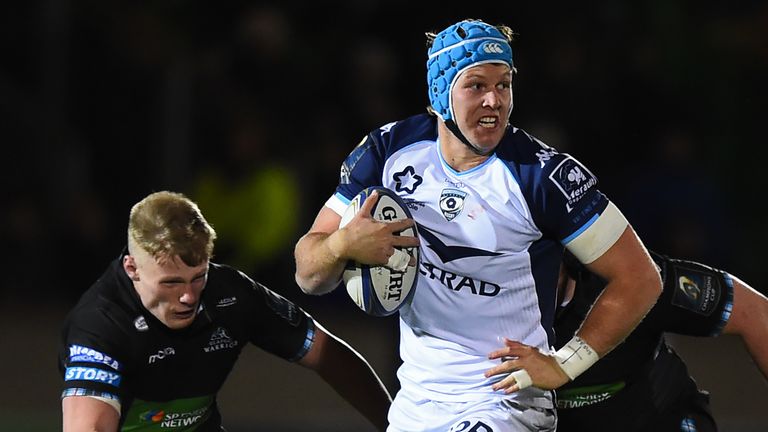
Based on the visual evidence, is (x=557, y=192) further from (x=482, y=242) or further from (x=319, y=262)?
(x=319, y=262)

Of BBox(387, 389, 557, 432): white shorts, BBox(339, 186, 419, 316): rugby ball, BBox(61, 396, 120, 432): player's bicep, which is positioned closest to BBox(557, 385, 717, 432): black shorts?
BBox(387, 389, 557, 432): white shorts

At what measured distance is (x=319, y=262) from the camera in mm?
4242

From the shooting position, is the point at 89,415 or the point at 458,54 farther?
the point at 89,415

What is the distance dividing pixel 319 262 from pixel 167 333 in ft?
2.52

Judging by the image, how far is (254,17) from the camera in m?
10.1

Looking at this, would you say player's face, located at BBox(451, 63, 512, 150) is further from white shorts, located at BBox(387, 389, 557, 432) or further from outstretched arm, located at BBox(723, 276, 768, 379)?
outstretched arm, located at BBox(723, 276, 768, 379)

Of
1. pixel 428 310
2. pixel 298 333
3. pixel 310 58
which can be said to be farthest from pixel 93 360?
pixel 310 58

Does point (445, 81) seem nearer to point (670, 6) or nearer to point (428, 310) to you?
point (428, 310)

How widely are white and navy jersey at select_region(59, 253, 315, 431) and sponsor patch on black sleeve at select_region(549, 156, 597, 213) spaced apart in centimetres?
135

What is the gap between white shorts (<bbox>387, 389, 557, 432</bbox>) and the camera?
4.20 m

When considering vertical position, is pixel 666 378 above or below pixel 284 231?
above

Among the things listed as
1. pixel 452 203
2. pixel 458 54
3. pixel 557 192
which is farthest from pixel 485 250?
pixel 458 54

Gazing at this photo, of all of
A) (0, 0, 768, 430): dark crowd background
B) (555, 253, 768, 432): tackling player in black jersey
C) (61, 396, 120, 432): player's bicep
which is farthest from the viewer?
(0, 0, 768, 430): dark crowd background

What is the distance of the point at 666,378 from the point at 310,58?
17.4 ft
